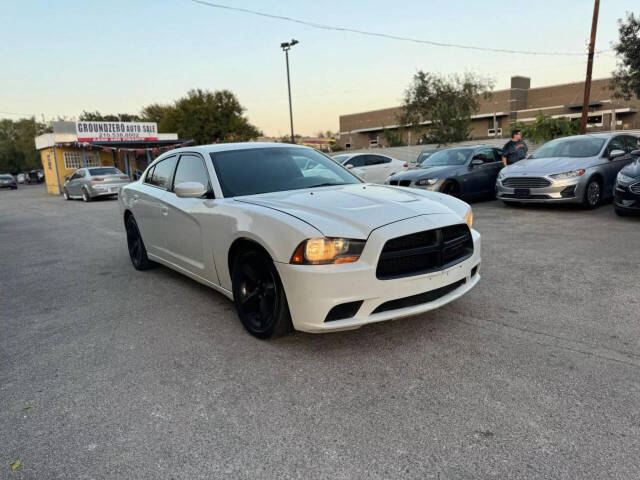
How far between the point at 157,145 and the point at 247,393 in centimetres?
3699

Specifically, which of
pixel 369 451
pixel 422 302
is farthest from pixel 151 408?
pixel 422 302

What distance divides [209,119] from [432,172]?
4227cm

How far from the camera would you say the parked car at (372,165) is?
15.7m

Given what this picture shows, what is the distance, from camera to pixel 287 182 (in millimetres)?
4258

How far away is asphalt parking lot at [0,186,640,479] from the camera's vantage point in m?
2.21

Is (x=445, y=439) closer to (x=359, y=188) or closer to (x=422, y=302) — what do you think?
(x=422, y=302)

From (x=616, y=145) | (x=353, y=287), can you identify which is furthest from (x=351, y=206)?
(x=616, y=145)

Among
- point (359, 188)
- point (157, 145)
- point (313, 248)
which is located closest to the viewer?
point (313, 248)

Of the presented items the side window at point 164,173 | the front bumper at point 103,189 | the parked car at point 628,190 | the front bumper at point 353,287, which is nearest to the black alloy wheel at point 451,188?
the parked car at point 628,190

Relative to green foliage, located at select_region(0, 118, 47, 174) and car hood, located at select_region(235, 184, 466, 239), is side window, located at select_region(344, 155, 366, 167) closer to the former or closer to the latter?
car hood, located at select_region(235, 184, 466, 239)

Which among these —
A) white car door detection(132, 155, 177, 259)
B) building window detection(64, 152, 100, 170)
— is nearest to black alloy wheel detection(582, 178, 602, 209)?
white car door detection(132, 155, 177, 259)

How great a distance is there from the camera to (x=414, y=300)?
3244mm

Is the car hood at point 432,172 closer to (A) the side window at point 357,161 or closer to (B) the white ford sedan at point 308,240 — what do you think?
(A) the side window at point 357,161

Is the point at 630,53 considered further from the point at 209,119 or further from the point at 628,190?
the point at 209,119
